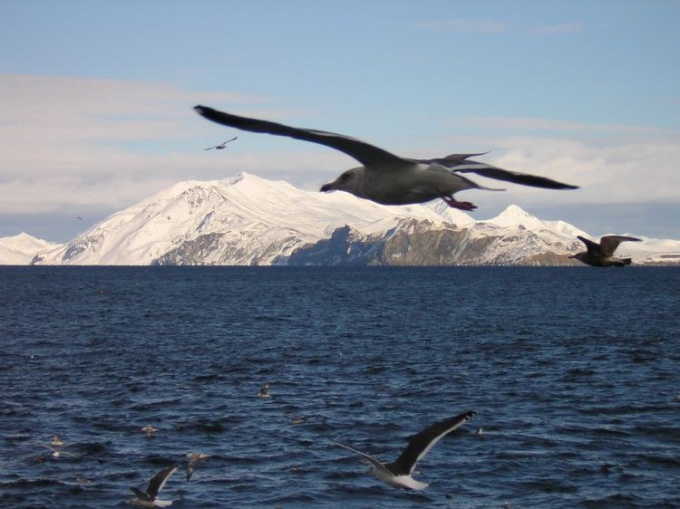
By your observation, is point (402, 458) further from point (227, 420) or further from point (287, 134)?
point (227, 420)

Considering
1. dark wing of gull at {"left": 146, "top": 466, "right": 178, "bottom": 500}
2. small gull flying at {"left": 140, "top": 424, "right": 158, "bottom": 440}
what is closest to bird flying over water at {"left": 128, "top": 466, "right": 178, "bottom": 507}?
dark wing of gull at {"left": 146, "top": 466, "right": 178, "bottom": 500}

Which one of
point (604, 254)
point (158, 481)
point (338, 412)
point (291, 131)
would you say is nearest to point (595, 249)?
point (604, 254)

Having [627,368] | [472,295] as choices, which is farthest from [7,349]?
[472,295]

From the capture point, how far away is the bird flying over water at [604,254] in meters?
19.7

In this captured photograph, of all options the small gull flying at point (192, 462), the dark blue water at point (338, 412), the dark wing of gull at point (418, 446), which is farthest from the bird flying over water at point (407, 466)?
the small gull flying at point (192, 462)

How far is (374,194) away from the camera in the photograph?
725 centimetres

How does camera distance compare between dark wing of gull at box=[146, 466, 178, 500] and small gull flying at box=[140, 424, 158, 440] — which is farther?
small gull flying at box=[140, 424, 158, 440]

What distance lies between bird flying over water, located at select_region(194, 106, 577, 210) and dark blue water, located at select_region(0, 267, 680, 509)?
1909cm

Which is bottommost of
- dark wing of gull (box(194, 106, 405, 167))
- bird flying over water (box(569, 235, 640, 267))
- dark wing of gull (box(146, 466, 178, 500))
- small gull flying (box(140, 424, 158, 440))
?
small gull flying (box(140, 424, 158, 440))

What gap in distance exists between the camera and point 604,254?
20.2m

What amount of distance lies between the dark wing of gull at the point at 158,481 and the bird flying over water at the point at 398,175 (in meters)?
15.1

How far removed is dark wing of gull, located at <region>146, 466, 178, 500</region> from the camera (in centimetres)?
2125

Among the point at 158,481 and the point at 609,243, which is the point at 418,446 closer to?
the point at 609,243

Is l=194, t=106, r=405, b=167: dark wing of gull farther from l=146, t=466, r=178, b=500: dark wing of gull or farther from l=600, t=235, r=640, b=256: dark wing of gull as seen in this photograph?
l=146, t=466, r=178, b=500: dark wing of gull
